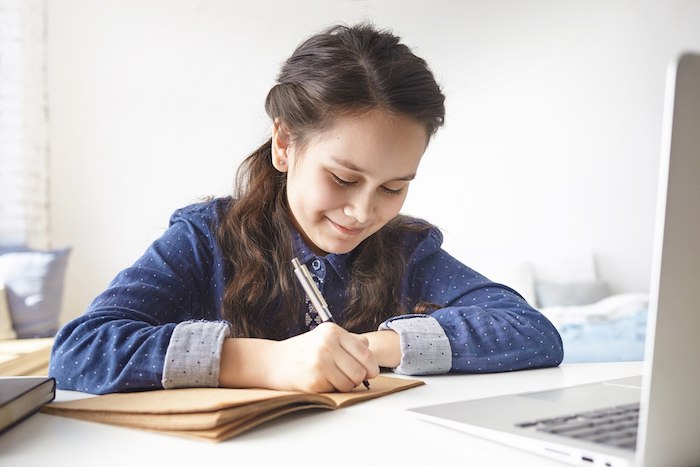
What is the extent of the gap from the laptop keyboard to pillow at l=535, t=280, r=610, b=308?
11.5 feet

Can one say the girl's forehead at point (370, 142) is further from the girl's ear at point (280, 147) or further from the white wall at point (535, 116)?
the white wall at point (535, 116)

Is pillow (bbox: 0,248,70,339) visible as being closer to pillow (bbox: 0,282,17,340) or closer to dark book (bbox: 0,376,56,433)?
pillow (bbox: 0,282,17,340)

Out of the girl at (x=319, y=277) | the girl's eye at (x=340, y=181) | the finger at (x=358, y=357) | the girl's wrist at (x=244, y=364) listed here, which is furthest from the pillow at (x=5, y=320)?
the finger at (x=358, y=357)

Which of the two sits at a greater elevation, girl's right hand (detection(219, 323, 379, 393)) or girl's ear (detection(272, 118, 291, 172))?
girl's ear (detection(272, 118, 291, 172))

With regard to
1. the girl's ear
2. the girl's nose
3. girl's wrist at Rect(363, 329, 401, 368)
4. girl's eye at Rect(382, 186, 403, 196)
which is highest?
the girl's ear

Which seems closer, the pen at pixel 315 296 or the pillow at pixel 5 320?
the pen at pixel 315 296

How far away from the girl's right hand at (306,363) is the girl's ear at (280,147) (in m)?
0.49

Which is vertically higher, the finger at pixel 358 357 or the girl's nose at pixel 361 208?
the girl's nose at pixel 361 208

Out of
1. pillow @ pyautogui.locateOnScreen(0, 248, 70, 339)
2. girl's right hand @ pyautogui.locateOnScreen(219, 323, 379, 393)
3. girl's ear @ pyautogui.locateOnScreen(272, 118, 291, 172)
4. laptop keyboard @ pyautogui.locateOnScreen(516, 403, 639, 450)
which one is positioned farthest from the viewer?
pillow @ pyautogui.locateOnScreen(0, 248, 70, 339)

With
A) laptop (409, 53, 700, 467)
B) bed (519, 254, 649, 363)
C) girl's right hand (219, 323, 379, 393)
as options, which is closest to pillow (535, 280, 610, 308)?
bed (519, 254, 649, 363)

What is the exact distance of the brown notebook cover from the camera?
2.10 feet

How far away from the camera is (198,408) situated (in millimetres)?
661

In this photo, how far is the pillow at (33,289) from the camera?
11.2 feet

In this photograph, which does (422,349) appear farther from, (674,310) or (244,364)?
(674,310)
